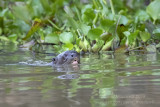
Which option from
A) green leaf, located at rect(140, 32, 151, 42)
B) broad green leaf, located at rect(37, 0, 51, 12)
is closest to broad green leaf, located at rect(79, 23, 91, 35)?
green leaf, located at rect(140, 32, 151, 42)

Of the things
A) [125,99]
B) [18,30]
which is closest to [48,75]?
[125,99]

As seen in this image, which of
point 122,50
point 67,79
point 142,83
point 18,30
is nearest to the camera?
point 142,83

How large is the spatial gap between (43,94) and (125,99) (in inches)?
21.8

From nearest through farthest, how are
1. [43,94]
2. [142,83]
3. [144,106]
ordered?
1. [144,106]
2. [43,94]
3. [142,83]

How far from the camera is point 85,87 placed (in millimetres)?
2676

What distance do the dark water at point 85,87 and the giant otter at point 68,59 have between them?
0.41 metres

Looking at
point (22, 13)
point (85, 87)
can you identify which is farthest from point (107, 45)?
point (85, 87)

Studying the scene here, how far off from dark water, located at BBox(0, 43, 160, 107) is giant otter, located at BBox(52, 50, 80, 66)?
408 mm

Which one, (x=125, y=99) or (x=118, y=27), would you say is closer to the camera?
(x=125, y=99)

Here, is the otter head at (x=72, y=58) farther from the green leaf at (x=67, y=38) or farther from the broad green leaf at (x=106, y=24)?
the green leaf at (x=67, y=38)

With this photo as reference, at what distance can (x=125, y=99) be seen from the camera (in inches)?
87.4

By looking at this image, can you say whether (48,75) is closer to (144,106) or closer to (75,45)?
(144,106)

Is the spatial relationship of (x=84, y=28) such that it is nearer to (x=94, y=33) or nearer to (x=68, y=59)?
(x=94, y=33)

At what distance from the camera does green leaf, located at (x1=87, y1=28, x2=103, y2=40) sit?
202 inches
